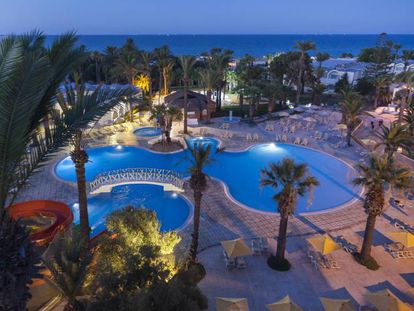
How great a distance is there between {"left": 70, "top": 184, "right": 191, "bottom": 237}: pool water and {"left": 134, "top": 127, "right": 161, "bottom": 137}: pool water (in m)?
11.5

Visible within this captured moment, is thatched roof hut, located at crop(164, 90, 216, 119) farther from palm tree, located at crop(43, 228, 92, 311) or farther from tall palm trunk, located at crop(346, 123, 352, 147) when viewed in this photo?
palm tree, located at crop(43, 228, 92, 311)

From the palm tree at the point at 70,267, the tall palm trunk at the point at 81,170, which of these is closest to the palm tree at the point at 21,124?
the palm tree at the point at 70,267

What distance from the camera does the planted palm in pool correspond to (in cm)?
2030

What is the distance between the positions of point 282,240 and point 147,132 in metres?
21.9

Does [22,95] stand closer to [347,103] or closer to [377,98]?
[347,103]

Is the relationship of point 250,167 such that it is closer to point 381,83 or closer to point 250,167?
point 250,167

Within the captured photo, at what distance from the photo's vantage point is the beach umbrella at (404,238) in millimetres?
14297

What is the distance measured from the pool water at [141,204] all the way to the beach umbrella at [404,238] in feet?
32.4

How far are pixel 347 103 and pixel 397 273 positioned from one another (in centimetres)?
1696

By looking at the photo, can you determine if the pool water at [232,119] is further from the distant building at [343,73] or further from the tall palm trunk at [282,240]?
the distant building at [343,73]

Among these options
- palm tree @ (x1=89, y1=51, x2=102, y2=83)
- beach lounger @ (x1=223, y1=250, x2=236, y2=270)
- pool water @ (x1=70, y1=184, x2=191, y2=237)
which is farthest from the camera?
palm tree @ (x1=89, y1=51, x2=102, y2=83)

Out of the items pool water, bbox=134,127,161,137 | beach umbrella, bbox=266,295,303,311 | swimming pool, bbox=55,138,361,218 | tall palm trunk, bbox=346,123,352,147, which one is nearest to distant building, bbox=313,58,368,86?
tall palm trunk, bbox=346,123,352,147

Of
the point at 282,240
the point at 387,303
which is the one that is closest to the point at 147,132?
the point at 282,240

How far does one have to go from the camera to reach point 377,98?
42.0m
